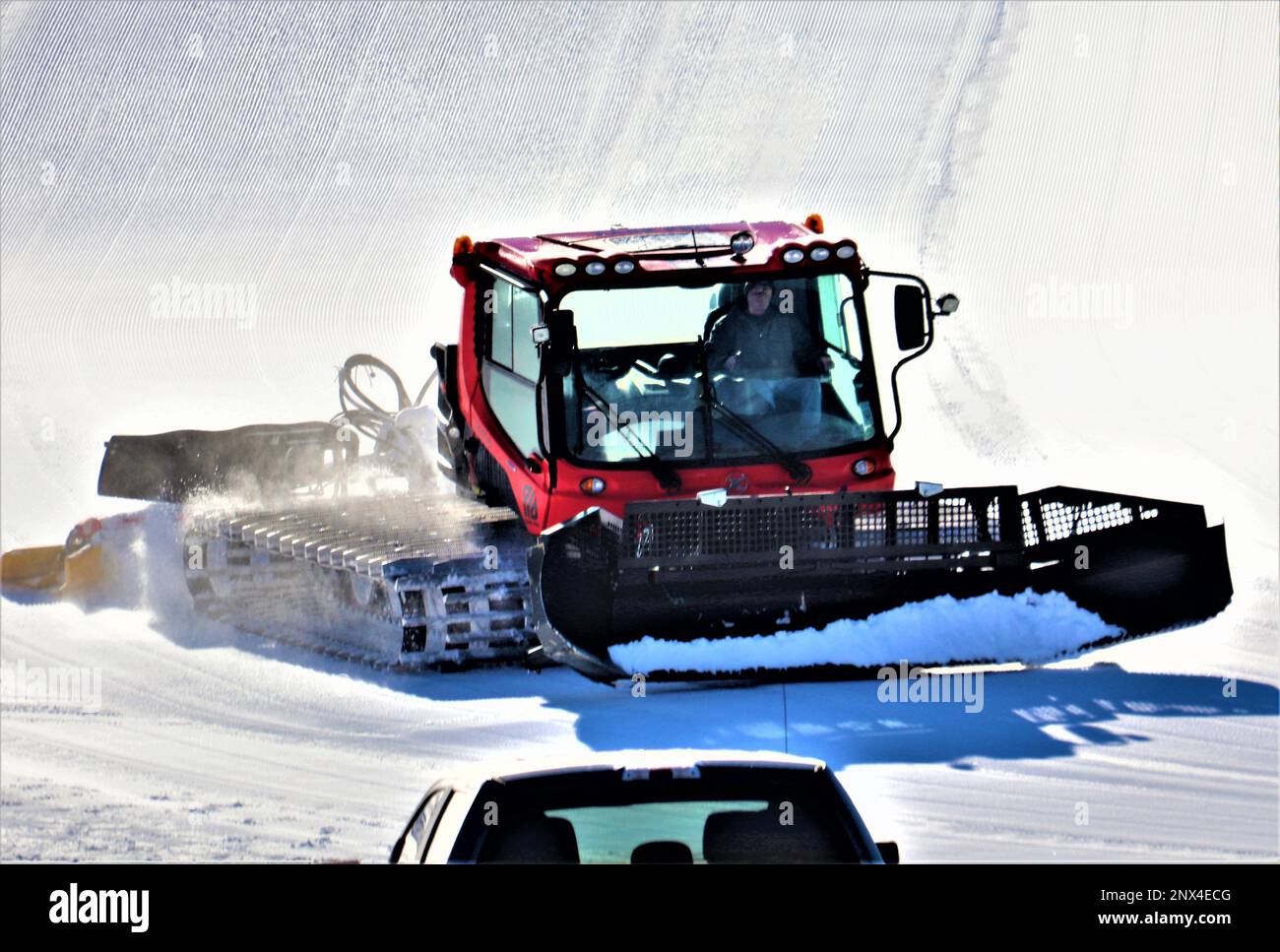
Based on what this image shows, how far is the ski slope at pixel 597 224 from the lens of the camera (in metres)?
9.52

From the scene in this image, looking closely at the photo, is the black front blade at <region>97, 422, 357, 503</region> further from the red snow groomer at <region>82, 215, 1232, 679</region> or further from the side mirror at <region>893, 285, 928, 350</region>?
the side mirror at <region>893, 285, 928, 350</region>

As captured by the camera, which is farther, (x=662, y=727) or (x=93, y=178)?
(x=93, y=178)

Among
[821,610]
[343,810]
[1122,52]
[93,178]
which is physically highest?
[1122,52]

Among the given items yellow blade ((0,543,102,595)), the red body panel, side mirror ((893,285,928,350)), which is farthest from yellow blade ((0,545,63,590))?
side mirror ((893,285,928,350))

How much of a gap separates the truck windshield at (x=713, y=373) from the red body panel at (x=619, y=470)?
87 mm

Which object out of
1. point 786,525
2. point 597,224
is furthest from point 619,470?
point 597,224

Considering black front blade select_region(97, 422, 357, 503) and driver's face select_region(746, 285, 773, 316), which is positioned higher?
driver's face select_region(746, 285, 773, 316)

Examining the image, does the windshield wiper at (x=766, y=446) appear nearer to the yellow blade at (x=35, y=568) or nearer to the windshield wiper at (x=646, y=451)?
the windshield wiper at (x=646, y=451)

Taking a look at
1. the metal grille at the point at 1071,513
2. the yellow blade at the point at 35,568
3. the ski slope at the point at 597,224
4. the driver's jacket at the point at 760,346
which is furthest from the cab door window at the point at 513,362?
the yellow blade at the point at 35,568

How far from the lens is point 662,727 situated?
353 inches

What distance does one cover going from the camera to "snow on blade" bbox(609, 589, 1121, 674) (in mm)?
9555

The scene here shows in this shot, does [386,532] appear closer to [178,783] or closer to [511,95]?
[178,783]

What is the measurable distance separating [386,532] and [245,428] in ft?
9.85
